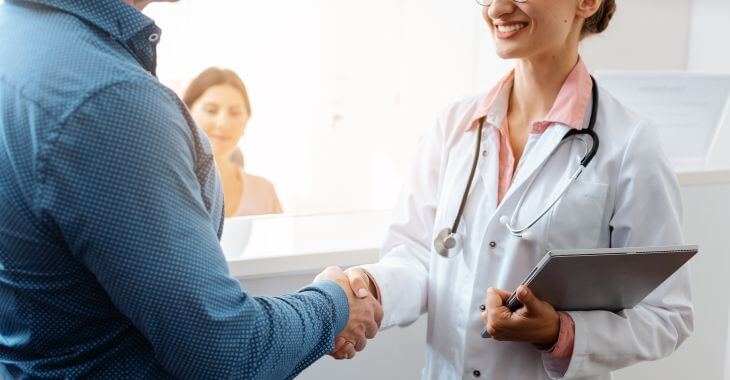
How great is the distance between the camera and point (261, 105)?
16.8 ft

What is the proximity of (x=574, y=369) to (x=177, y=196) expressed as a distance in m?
0.73

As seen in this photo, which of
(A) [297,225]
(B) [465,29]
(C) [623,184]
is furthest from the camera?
(B) [465,29]

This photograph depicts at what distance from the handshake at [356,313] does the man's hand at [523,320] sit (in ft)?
0.67

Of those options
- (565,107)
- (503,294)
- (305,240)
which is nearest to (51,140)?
(503,294)

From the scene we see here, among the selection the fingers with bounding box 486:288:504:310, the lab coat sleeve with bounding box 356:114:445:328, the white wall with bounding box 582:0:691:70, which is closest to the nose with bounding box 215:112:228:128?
the white wall with bounding box 582:0:691:70

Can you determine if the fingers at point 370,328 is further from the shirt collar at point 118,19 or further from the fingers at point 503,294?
the shirt collar at point 118,19

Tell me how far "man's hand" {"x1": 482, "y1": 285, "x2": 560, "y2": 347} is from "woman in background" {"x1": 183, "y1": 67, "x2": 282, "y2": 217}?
187cm

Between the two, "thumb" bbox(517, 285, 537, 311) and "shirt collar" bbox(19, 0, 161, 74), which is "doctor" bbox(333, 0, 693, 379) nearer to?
"thumb" bbox(517, 285, 537, 311)

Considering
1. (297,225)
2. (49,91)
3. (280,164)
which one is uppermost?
(49,91)

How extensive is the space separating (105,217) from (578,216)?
2.45 ft

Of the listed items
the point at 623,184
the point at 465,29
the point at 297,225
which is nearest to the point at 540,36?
the point at 623,184

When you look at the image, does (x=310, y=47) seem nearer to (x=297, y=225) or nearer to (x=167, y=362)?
(x=297, y=225)

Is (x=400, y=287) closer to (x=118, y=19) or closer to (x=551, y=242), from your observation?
(x=551, y=242)

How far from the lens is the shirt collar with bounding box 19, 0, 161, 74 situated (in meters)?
0.72
